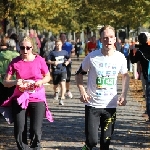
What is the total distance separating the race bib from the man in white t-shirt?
73 cm

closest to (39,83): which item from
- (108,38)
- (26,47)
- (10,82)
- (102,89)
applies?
(10,82)

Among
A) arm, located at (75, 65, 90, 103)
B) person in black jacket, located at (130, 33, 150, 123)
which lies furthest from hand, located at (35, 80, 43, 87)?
person in black jacket, located at (130, 33, 150, 123)

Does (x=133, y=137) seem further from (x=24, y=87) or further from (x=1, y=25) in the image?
(x=1, y=25)

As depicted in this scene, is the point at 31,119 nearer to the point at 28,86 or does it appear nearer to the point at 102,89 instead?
the point at 28,86

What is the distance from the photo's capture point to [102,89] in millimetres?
6648

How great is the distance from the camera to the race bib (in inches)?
278

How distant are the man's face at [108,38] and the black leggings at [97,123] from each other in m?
0.79

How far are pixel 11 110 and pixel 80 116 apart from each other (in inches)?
199

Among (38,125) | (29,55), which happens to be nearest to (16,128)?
(38,125)

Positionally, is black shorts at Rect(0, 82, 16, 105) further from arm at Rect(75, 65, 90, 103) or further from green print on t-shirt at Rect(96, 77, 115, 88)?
green print on t-shirt at Rect(96, 77, 115, 88)

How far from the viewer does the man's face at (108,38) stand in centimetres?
650

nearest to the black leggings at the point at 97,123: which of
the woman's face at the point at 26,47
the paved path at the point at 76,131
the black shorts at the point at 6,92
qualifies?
the woman's face at the point at 26,47

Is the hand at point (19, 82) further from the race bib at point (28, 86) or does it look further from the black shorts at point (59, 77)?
the black shorts at point (59, 77)

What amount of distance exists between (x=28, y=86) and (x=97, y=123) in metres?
1.08
